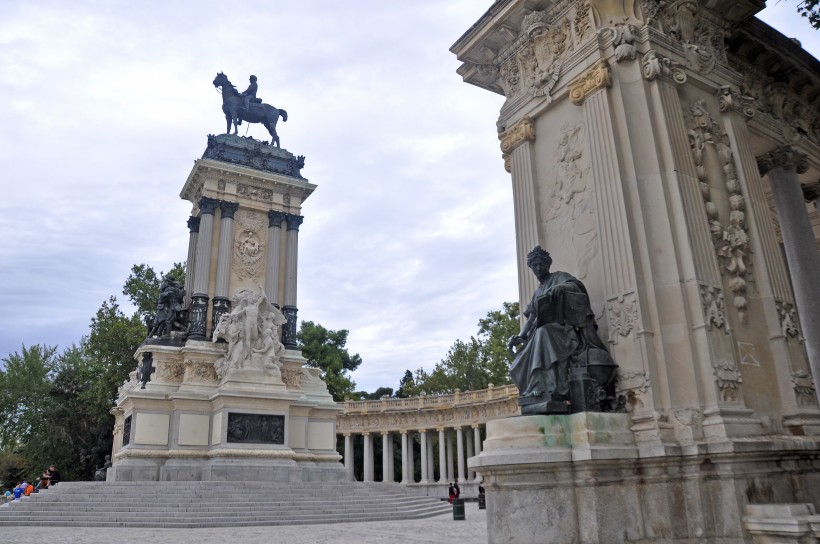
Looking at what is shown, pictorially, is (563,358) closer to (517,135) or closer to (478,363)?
(517,135)

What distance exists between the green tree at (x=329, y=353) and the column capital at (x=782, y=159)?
45775mm

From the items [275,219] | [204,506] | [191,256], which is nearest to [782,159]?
[204,506]

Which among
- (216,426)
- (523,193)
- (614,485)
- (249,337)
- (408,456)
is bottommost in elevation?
(614,485)

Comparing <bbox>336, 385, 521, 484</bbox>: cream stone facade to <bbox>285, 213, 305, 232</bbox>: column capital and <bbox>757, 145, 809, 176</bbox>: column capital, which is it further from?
<bbox>757, 145, 809, 176</bbox>: column capital

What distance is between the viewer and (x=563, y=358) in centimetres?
779

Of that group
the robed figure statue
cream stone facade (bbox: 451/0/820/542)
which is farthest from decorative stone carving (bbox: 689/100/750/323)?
the robed figure statue

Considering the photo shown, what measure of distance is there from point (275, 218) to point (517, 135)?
21.0 m

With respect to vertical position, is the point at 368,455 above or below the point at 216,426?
below

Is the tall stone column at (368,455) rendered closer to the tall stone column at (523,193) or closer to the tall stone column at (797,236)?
the tall stone column at (797,236)

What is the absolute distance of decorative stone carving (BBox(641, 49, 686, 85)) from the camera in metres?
8.91

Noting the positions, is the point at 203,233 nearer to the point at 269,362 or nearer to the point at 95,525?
the point at 269,362

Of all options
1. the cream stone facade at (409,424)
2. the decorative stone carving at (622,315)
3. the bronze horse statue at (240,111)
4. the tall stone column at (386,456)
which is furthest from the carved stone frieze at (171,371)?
the tall stone column at (386,456)

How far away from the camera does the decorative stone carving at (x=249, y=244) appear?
2870cm

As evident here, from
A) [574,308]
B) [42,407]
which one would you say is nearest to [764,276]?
[574,308]
